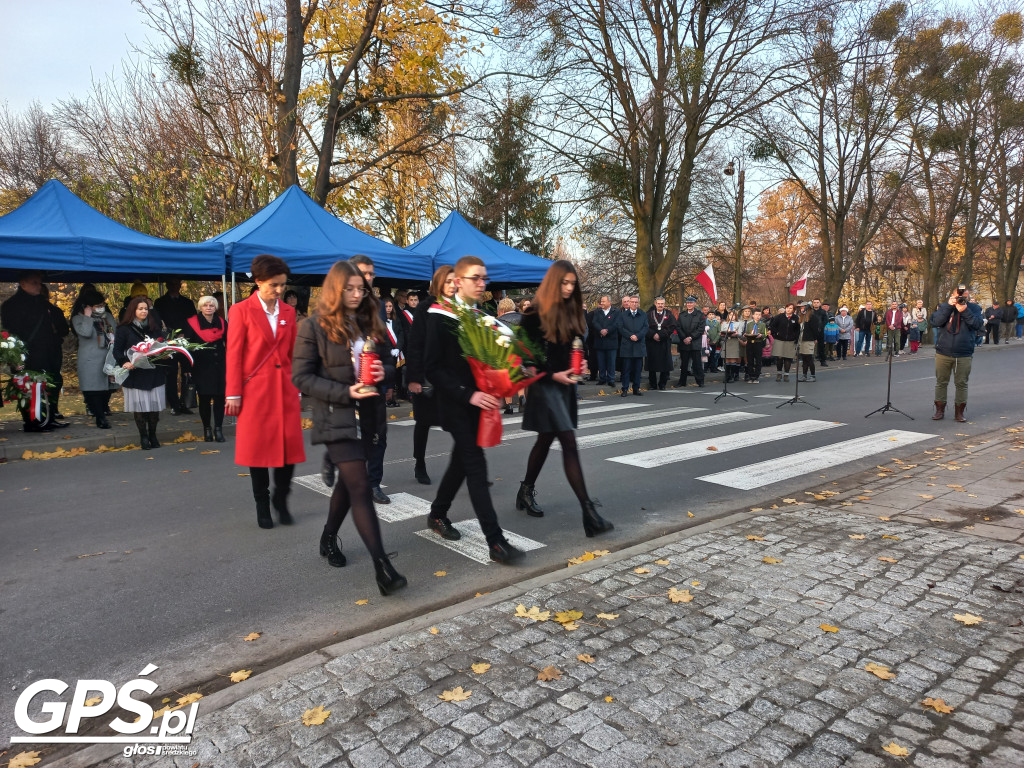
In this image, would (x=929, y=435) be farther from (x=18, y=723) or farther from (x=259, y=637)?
(x=18, y=723)

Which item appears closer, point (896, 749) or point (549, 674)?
point (896, 749)

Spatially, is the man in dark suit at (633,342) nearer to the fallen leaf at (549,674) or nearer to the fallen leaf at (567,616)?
the fallen leaf at (567,616)

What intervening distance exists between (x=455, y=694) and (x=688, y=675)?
3.39 feet

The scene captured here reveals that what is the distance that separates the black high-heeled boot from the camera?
9086mm

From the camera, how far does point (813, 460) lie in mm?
7832

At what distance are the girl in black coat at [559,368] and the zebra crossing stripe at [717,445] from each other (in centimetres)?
269

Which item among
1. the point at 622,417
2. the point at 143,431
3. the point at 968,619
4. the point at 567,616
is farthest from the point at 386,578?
the point at 622,417

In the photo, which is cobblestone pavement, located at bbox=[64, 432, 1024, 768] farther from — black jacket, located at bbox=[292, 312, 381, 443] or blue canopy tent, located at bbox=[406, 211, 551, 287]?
blue canopy tent, located at bbox=[406, 211, 551, 287]

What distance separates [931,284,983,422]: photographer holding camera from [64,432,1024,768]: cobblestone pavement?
652 cm

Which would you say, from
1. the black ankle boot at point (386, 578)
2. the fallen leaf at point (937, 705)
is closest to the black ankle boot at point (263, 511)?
the black ankle boot at point (386, 578)

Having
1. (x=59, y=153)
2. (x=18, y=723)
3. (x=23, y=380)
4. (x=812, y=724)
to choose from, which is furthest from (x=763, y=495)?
(x=59, y=153)

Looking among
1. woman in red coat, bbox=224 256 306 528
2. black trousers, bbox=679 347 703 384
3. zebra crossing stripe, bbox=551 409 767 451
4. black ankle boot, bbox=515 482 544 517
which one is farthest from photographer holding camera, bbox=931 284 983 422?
woman in red coat, bbox=224 256 306 528

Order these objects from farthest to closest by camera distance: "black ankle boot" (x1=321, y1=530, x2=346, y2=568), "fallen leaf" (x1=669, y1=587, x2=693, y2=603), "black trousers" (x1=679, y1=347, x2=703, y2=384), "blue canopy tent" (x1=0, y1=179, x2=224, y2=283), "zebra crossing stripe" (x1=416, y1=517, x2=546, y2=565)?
"black trousers" (x1=679, y1=347, x2=703, y2=384) → "blue canopy tent" (x1=0, y1=179, x2=224, y2=283) → "zebra crossing stripe" (x1=416, y1=517, x2=546, y2=565) → "black ankle boot" (x1=321, y1=530, x2=346, y2=568) → "fallen leaf" (x1=669, y1=587, x2=693, y2=603)

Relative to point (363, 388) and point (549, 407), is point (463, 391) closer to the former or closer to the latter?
point (363, 388)
